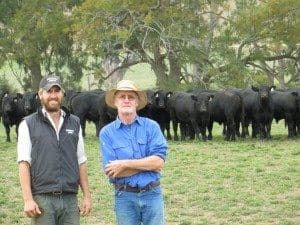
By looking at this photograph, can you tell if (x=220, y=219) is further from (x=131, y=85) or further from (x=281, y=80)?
(x=281, y=80)

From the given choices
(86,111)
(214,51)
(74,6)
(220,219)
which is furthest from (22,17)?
(220,219)

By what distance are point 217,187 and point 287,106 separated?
914 centimetres

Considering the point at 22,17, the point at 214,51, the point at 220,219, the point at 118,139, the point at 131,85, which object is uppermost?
the point at 22,17

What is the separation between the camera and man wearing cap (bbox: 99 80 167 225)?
5.76 meters

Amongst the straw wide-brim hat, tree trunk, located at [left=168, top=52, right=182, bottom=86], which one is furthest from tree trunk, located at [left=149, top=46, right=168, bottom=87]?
the straw wide-brim hat

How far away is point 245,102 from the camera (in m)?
20.4

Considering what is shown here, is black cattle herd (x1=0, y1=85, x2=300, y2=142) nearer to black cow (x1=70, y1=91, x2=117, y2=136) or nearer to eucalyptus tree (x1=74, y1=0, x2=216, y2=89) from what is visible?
black cow (x1=70, y1=91, x2=117, y2=136)

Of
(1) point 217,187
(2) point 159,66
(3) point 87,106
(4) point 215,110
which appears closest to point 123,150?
(1) point 217,187

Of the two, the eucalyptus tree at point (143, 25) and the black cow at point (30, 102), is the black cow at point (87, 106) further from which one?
the eucalyptus tree at point (143, 25)

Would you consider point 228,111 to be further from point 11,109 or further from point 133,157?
point 133,157

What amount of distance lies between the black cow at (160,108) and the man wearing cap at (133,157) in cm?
1487

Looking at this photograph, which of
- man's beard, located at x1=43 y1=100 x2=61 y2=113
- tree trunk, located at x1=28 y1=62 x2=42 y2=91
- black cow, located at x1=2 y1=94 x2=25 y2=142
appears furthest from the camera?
tree trunk, located at x1=28 y1=62 x2=42 y2=91

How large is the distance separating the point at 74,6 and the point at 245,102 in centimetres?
1732

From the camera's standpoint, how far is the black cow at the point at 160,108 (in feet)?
68.9
